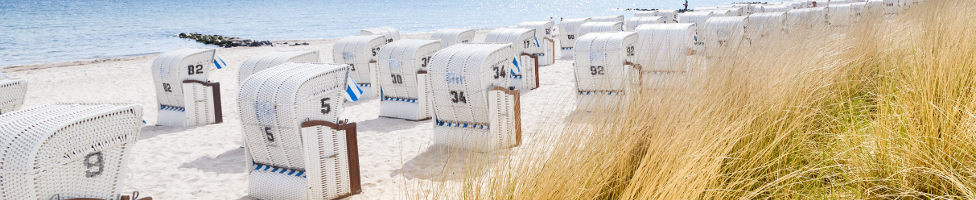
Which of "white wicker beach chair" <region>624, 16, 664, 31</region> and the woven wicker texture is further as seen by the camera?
"white wicker beach chair" <region>624, 16, 664, 31</region>

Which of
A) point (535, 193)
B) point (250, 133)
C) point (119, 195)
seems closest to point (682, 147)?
point (535, 193)

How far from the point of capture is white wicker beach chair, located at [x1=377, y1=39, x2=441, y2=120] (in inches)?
428

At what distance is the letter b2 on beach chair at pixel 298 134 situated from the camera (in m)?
6.00

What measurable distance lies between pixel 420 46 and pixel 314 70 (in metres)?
4.69

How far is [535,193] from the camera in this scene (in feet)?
9.52

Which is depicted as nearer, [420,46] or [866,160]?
[866,160]

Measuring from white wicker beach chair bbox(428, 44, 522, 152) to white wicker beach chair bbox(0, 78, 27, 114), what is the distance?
4.11 metres

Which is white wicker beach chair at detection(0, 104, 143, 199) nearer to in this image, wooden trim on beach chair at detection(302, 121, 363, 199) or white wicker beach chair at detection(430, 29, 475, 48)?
wooden trim on beach chair at detection(302, 121, 363, 199)

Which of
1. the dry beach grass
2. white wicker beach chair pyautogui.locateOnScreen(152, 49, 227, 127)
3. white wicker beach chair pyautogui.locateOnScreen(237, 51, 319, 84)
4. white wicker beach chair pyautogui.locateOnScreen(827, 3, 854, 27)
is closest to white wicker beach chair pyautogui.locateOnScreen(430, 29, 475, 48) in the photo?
white wicker beach chair pyautogui.locateOnScreen(152, 49, 227, 127)

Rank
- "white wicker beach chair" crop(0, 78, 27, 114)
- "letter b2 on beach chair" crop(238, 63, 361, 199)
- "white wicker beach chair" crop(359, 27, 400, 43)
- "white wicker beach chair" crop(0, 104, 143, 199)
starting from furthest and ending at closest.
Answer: "white wicker beach chair" crop(359, 27, 400, 43), "white wicker beach chair" crop(0, 78, 27, 114), "letter b2 on beach chair" crop(238, 63, 361, 199), "white wicker beach chair" crop(0, 104, 143, 199)

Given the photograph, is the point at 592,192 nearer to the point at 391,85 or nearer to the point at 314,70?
the point at 314,70

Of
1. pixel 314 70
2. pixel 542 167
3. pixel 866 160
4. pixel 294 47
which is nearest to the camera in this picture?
pixel 542 167

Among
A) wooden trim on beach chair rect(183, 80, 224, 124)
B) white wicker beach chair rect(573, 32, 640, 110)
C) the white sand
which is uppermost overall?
white wicker beach chair rect(573, 32, 640, 110)

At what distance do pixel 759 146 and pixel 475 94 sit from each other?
488 centimetres
